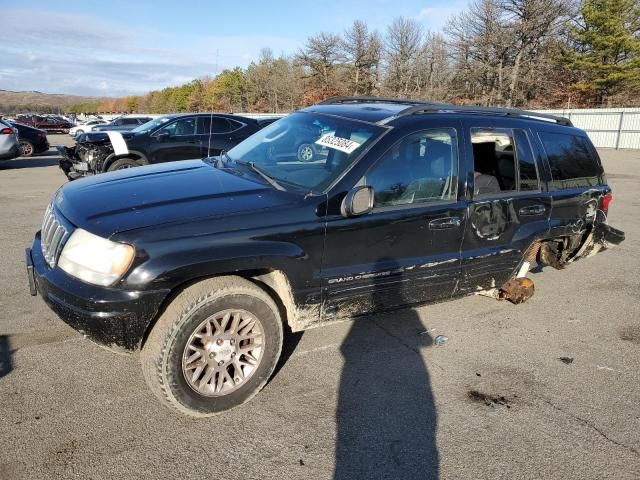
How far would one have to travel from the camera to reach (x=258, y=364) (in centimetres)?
307

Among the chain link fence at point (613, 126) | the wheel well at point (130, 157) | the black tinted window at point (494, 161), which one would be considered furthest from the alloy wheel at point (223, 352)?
the chain link fence at point (613, 126)

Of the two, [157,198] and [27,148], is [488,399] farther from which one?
[27,148]

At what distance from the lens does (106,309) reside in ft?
8.56

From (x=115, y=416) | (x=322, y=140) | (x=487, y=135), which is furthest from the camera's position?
(x=487, y=135)

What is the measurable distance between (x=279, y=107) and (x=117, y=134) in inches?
2068

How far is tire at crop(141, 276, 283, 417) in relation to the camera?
2.75 metres

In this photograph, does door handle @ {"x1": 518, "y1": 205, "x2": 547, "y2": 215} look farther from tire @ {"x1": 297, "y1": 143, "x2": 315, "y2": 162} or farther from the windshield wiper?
the windshield wiper

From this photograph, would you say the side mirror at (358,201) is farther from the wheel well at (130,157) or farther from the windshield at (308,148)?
the wheel well at (130,157)

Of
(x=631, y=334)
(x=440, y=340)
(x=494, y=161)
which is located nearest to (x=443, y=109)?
(x=494, y=161)

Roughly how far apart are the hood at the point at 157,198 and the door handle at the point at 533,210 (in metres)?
2.15

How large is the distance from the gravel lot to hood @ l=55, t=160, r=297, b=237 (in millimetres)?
1139

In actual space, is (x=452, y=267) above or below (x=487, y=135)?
below

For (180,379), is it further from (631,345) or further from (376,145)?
(631,345)

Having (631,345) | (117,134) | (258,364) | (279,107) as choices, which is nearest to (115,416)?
(258,364)
